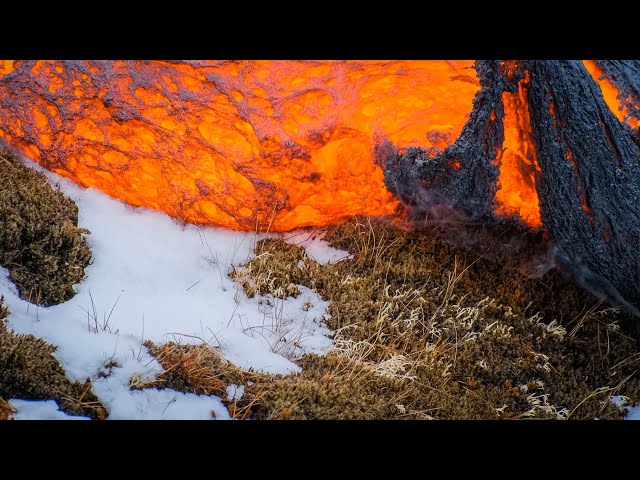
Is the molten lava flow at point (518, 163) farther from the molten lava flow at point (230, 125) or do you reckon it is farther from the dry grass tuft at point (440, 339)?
the dry grass tuft at point (440, 339)

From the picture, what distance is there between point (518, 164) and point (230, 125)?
11.1 ft

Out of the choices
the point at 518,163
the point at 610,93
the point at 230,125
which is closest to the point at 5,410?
the point at 230,125

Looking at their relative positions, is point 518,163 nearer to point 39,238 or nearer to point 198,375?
point 198,375

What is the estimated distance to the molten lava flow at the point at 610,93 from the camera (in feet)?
20.4

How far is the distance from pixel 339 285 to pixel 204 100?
8.93 ft

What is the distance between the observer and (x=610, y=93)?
6.37 meters

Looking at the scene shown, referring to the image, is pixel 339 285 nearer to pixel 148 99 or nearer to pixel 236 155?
pixel 236 155

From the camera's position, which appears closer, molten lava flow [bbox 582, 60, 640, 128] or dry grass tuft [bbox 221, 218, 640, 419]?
dry grass tuft [bbox 221, 218, 640, 419]

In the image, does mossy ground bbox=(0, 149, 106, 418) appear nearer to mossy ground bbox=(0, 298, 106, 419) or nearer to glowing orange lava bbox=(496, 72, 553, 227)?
mossy ground bbox=(0, 298, 106, 419)

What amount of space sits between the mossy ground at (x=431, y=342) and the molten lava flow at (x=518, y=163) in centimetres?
81

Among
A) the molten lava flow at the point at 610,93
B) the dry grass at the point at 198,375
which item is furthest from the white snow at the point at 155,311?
the molten lava flow at the point at 610,93

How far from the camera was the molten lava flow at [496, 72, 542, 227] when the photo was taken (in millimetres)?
5730

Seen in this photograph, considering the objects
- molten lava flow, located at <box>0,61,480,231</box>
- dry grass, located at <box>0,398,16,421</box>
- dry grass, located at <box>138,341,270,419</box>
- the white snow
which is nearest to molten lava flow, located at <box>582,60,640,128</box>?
molten lava flow, located at <box>0,61,480,231</box>

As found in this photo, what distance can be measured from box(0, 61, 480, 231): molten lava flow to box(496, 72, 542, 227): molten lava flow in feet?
0.27
